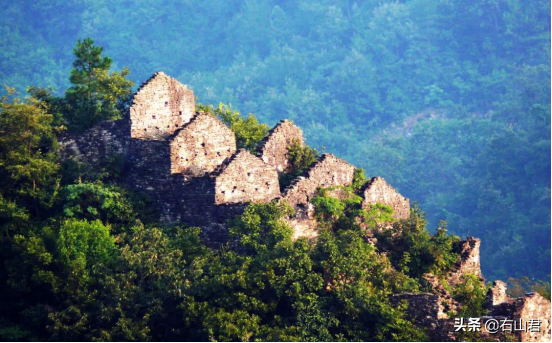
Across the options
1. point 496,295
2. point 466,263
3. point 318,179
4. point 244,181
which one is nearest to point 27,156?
point 244,181

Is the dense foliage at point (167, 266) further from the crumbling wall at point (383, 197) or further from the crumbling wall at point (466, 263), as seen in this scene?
the crumbling wall at point (383, 197)

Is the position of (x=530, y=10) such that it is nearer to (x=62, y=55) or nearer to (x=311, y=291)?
(x=62, y=55)

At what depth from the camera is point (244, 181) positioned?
1387 inches

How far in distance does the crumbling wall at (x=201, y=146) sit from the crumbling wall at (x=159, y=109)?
41.8 inches

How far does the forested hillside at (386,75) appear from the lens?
276 feet

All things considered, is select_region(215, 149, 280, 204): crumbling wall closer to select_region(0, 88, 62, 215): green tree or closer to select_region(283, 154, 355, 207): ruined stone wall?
select_region(283, 154, 355, 207): ruined stone wall

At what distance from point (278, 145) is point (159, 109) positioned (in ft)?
12.4

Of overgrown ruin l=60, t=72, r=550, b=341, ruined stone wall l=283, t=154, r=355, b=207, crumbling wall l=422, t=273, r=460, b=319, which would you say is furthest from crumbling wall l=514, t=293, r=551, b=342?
ruined stone wall l=283, t=154, r=355, b=207

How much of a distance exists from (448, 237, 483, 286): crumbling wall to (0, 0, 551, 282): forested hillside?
37136 millimetres

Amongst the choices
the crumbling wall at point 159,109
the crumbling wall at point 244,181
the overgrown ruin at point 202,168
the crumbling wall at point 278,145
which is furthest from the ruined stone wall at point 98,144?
the crumbling wall at point 278,145

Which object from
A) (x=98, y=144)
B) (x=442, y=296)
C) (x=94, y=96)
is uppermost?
(x=94, y=96)

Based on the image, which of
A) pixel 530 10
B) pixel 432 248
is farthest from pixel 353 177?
pixel 530 10

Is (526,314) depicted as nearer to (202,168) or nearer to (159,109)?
(202,168)

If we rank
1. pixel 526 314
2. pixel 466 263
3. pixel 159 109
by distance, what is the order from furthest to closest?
1. pixel 159 109
2. pixel 466 263
3. pixel 526 314
